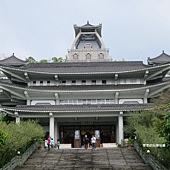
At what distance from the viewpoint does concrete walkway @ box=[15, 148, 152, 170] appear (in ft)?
55.8

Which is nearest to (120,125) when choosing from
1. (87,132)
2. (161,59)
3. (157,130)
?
(87,132)

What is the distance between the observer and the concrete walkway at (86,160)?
17016mm

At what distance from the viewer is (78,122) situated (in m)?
31.4

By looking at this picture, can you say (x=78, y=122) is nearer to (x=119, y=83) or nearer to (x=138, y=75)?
(x=119, y=83)

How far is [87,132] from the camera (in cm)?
3166

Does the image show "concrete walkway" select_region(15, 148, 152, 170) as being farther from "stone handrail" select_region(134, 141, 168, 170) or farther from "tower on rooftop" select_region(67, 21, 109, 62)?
"tower on rooftop" select_region(67, 21, 109, 62)

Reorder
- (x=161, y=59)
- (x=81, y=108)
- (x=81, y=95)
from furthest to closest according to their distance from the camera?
(x=161, y=59) → (x=81, y=95) → (x=81, y=108)

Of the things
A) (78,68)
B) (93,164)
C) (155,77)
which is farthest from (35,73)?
(93,164)

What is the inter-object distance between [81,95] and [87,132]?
12.8ft

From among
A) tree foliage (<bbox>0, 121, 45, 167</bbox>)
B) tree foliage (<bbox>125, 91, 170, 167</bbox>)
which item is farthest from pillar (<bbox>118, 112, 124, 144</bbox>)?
tree foliage (<bbox>0, 121, 45, 167</bbox>)

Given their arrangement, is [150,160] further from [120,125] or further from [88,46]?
[88,46]

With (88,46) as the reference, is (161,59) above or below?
below

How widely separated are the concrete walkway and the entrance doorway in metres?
9.03

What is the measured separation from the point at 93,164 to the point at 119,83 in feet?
51.3
